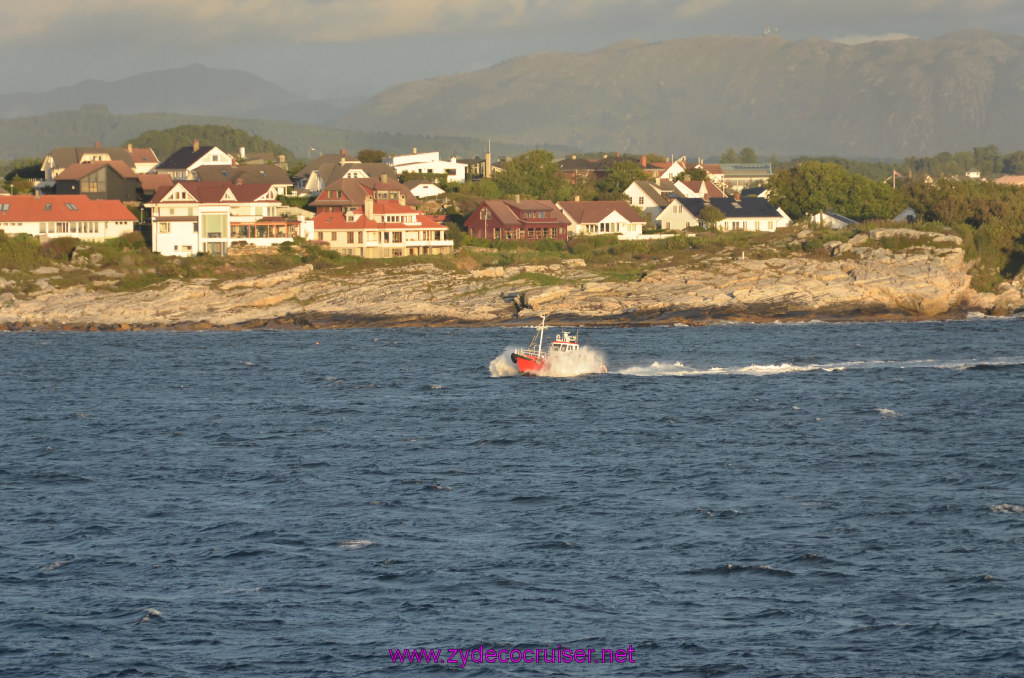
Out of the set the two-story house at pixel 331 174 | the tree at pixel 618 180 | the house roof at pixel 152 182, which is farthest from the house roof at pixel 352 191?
the tree at pixel 618 180

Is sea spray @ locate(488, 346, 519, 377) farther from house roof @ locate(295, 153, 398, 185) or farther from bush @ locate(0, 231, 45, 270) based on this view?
house roof @ locate(295, 153, 398, 185)

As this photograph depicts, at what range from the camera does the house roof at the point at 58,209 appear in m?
124

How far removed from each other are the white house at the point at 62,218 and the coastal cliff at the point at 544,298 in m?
10.8

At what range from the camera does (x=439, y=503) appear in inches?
1821

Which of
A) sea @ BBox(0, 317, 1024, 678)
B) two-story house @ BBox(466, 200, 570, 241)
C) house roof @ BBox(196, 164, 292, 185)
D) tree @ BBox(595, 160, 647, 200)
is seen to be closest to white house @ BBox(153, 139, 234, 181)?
house roof @ BBox(196, 164, 292, 185)

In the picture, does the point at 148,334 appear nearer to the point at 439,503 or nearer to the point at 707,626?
the point at 439,503

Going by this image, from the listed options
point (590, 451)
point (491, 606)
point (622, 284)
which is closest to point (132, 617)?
point (491, 606)

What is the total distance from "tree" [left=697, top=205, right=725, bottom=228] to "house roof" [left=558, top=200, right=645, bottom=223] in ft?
23.3

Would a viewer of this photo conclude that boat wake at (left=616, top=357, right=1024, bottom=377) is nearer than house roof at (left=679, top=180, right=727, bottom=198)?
Yes

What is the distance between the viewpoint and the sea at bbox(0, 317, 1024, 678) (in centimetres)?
3200

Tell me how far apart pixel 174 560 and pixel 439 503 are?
35.3ft

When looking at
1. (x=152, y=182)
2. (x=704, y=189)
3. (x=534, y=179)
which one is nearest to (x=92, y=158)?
(x=152, y=182)

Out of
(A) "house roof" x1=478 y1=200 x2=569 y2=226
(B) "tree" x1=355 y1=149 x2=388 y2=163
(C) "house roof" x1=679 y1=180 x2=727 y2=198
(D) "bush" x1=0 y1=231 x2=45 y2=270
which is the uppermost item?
(B) "tree" x1=355 y1=149 x2=388 y2=163

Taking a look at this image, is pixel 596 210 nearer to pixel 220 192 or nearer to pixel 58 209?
pixel 220 192
